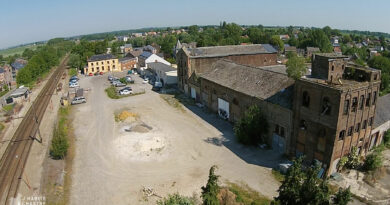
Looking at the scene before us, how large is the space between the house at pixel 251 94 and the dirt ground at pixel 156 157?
197 centimetres

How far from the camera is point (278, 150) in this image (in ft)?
98.9

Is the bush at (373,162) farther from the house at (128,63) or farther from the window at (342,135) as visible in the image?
the house at (128,63)

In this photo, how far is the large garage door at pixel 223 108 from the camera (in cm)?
3937

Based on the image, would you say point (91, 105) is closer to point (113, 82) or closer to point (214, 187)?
point (113, 82)

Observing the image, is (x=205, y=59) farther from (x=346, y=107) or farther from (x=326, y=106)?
(x=346, y=107)

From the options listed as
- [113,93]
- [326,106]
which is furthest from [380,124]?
[113,93]

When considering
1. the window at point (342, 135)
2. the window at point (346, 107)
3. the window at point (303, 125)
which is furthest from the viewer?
the window at point (303, 125)

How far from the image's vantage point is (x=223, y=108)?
4016 cm

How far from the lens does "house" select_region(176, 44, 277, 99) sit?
166ft

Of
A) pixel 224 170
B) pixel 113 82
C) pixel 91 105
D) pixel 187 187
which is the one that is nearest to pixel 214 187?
pixel 187 187

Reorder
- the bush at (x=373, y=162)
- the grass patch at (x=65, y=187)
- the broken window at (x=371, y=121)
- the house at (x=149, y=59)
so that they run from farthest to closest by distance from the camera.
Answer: the house at (x=149, y=59)
the broken window at (x=371, y=121)
the bush at (x=373, y=162)
the grass patch at (x=65, y=187)

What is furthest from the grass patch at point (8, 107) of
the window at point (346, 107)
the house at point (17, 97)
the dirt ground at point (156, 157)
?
the window at point (346, 107)

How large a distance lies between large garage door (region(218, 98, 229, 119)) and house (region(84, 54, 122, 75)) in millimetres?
57657

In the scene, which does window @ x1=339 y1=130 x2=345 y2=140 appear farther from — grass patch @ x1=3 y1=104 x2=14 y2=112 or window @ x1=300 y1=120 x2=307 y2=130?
grass patch @ x1=3 y1=104 x2=14 y2=112
